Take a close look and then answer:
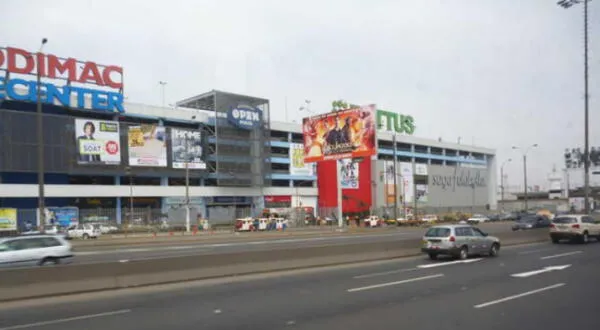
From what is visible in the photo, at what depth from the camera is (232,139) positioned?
85.8m

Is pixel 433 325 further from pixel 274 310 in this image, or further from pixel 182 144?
pixel 182 144

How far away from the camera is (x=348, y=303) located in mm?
12180

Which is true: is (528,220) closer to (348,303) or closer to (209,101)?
(348,303)

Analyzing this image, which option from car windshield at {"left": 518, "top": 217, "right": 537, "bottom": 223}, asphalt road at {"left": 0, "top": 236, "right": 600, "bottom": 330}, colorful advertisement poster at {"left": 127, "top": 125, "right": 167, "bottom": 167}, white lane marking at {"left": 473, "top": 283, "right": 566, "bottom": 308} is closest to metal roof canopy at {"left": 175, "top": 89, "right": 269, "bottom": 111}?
colorful advertisement poster at {"left": 127, "top": 125, "right": 167, "bottom": 167}

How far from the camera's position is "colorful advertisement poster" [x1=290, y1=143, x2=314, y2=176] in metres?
97.2

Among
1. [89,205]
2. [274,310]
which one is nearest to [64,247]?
[274,310]

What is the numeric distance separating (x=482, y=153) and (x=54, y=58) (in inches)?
4503

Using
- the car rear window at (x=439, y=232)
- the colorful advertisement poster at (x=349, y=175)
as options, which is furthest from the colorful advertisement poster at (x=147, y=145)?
the car rear window at (x=439, y=232)

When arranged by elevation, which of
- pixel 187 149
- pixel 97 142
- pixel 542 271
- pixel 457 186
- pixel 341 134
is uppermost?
pixel 97 142

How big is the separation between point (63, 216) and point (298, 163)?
44594mm

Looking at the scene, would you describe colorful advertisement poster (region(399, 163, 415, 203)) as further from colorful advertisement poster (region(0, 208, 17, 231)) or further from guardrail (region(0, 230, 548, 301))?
guardrail (region(0, 230, 548, 301))

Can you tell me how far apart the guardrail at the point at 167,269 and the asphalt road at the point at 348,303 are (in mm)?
580

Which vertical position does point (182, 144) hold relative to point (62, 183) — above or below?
above

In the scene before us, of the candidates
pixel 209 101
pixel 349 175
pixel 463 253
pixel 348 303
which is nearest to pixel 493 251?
pixel 463 253
